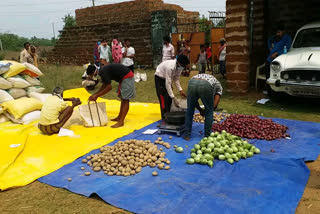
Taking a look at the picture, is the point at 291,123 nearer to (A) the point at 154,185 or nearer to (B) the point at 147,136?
(B) the point at 147,136

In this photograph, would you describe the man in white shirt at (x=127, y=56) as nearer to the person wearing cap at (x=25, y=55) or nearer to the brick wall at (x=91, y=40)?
the person wearing cap at (x=25, y=55)

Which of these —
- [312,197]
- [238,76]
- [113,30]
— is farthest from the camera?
[113,30]

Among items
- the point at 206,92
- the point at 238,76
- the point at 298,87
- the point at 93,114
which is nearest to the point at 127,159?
the point at 206,92

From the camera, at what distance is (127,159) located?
3871mm

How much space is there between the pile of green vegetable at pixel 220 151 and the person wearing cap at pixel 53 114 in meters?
2.82

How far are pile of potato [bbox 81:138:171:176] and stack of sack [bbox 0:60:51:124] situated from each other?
2867 mm

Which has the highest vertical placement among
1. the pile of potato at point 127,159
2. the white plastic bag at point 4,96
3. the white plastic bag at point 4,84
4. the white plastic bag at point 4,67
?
the white plastic bag at point 4,67

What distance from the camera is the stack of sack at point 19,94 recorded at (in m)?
5.93

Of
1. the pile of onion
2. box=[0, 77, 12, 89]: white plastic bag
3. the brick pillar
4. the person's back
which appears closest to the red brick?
the brick pillar

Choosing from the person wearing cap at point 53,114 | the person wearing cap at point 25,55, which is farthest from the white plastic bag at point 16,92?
the person wearing cap at point 25,55

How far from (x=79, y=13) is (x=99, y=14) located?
9.32 feet

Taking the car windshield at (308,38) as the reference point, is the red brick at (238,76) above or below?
below

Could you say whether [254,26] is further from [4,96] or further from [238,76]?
[4,96]

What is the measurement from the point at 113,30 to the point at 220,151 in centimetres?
1427
